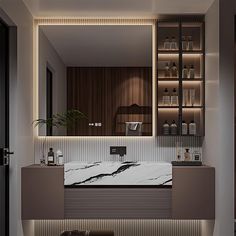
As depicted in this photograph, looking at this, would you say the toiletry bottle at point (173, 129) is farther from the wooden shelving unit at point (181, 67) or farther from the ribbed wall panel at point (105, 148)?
the ribbed wall panel at point (105, 148)

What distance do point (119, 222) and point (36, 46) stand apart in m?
1.92

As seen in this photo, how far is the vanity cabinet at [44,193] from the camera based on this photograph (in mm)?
4145

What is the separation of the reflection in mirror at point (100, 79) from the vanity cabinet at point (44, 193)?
1.89ft

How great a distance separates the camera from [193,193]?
4.15 meters

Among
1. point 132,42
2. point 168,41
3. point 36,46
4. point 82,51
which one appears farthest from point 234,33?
point 36,46

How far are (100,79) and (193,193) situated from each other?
1.43m

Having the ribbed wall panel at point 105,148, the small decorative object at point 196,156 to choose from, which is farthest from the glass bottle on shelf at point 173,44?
the small decorative object at point 196,156

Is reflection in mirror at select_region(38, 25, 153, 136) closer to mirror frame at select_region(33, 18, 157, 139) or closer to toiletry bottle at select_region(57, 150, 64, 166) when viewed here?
mirror frame at select_region(33, 18, 157, 139)

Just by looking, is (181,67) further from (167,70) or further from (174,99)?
(174,99)

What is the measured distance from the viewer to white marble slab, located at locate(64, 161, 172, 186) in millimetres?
4180

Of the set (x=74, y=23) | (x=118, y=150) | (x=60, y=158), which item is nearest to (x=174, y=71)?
(x=118, y=150)

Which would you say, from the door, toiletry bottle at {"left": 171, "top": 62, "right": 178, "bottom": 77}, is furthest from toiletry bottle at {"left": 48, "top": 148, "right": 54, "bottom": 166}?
toiletry bottle at {"left": 171, "top": 62, "right": 178, "bottom": 77}

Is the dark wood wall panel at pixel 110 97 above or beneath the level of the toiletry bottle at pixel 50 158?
above

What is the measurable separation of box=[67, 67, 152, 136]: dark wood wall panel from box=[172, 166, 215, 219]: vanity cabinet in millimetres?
664
